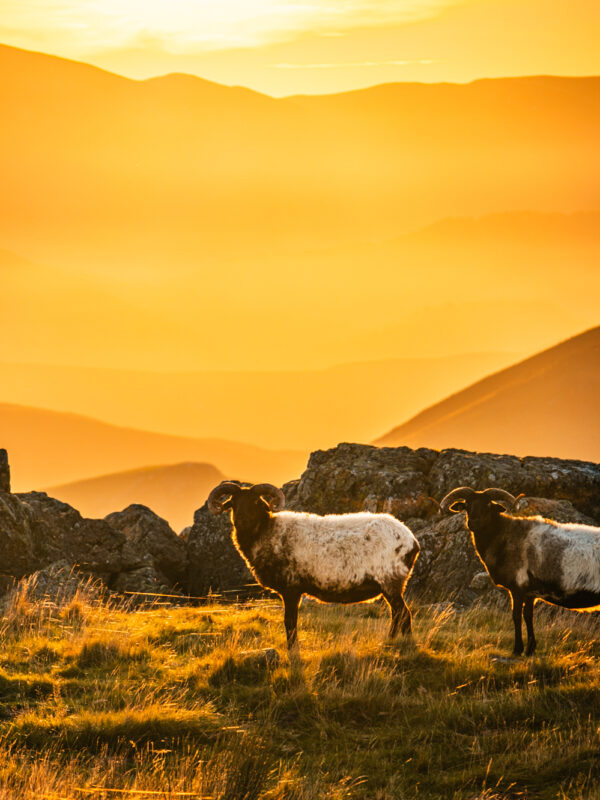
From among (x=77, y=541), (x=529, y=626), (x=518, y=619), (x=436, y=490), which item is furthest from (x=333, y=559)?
(x=77, y=541)

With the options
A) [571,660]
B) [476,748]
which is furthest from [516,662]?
[476,748]

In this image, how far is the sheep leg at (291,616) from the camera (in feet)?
49.3

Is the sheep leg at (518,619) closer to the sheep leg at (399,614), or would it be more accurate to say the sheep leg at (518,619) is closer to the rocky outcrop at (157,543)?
the sheep leg at (399,614)

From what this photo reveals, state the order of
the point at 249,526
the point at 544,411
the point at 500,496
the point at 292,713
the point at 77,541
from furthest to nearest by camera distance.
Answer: the point at 544,411, the point at 77,541, the point at 500,496, the point at 249,526, the point at 292,713

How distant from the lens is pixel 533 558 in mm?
14992

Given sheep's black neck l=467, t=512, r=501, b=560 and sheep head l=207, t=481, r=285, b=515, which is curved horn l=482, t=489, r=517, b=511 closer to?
sheep's black neck l=467, t=512, r=501, b=560

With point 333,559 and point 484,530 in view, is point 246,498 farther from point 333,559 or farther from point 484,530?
point 484,530

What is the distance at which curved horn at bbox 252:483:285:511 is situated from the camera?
639 inches

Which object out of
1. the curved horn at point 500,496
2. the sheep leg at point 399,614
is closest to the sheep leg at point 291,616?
the sheep leg at point 399,614

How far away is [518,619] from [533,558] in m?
0.93

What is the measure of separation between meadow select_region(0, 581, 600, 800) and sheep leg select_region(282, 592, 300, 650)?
227mm

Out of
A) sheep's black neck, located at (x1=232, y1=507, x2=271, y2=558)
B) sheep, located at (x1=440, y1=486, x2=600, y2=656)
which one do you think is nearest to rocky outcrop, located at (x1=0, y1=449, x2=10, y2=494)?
sheep's black neck, located at (x1=232, y1=507, x2=271, y2=558)

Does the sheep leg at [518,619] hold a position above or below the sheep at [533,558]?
below

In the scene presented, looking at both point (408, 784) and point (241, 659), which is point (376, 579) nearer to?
point (241, 659)
